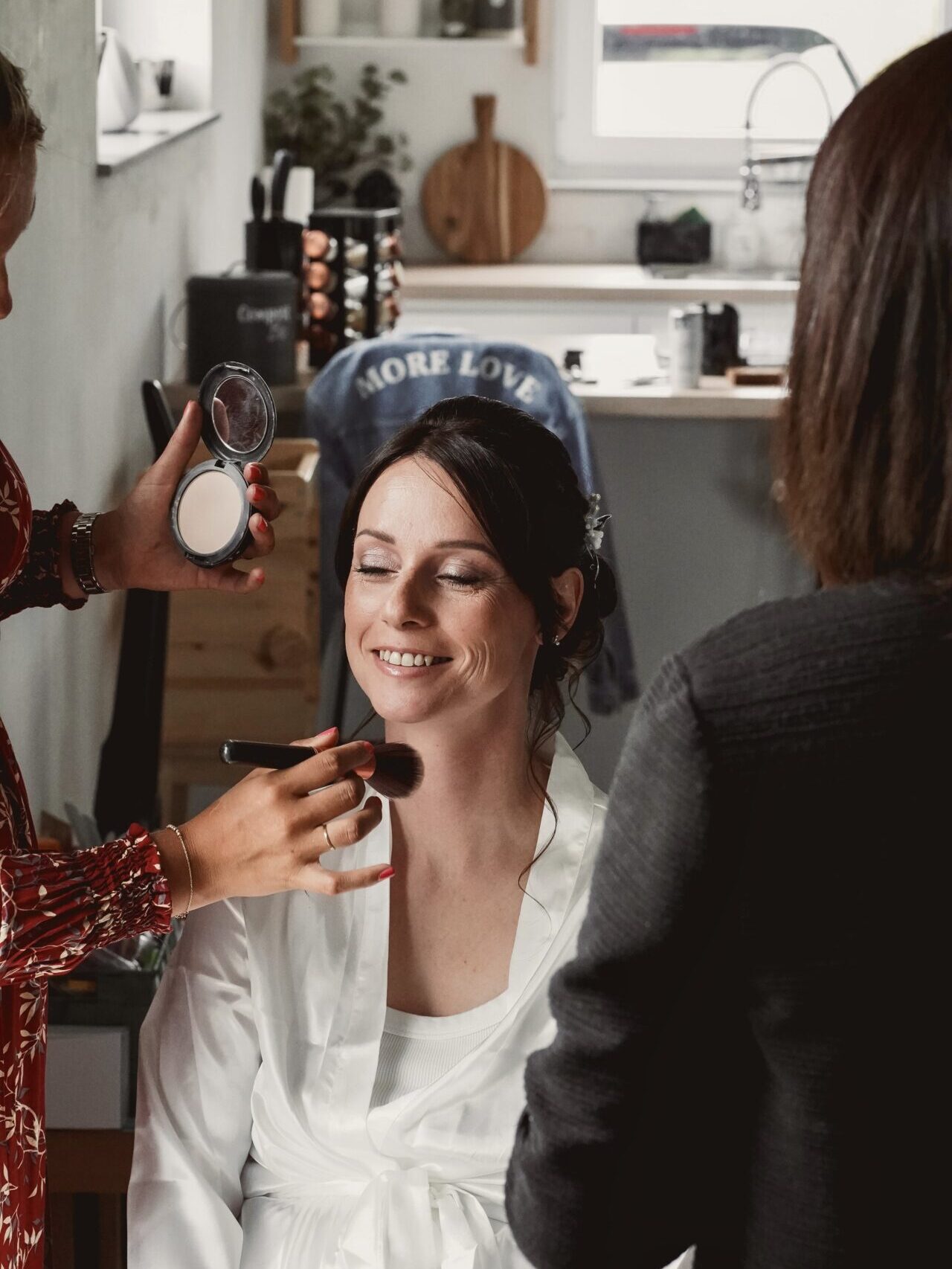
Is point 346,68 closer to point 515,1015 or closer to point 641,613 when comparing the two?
point 641,613

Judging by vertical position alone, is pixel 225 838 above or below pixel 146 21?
below

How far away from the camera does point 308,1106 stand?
4.39 ft

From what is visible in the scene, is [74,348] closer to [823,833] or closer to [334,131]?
[823,833]

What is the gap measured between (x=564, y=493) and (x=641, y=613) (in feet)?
7.89

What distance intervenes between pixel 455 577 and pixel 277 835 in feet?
1.48

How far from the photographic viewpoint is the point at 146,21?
379 centimetres

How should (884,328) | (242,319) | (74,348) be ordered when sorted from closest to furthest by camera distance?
1. (884,328)
2. (74,348)
3. (242,319)

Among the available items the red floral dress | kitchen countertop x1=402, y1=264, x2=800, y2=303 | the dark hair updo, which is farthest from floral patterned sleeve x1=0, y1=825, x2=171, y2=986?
kitchen countertop x1=402, y1=264, x2=800, y2=303

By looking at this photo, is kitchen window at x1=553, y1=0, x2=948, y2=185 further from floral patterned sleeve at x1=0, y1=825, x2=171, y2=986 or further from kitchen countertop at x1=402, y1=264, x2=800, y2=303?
floral patterned sleeve at x1=0, y1=825, x2=171, y2=986

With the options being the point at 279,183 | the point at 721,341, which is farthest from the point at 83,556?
the point at 721,341

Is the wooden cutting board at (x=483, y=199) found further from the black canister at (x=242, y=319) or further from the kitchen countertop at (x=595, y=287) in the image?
the black canister at (x=242, y=319)

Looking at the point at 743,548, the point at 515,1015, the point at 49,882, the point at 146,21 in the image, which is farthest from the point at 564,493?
the point at 146,21

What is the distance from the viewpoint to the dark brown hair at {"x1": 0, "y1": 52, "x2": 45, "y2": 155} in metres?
1.08

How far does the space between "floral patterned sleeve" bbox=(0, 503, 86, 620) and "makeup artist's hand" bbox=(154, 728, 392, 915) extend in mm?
363
